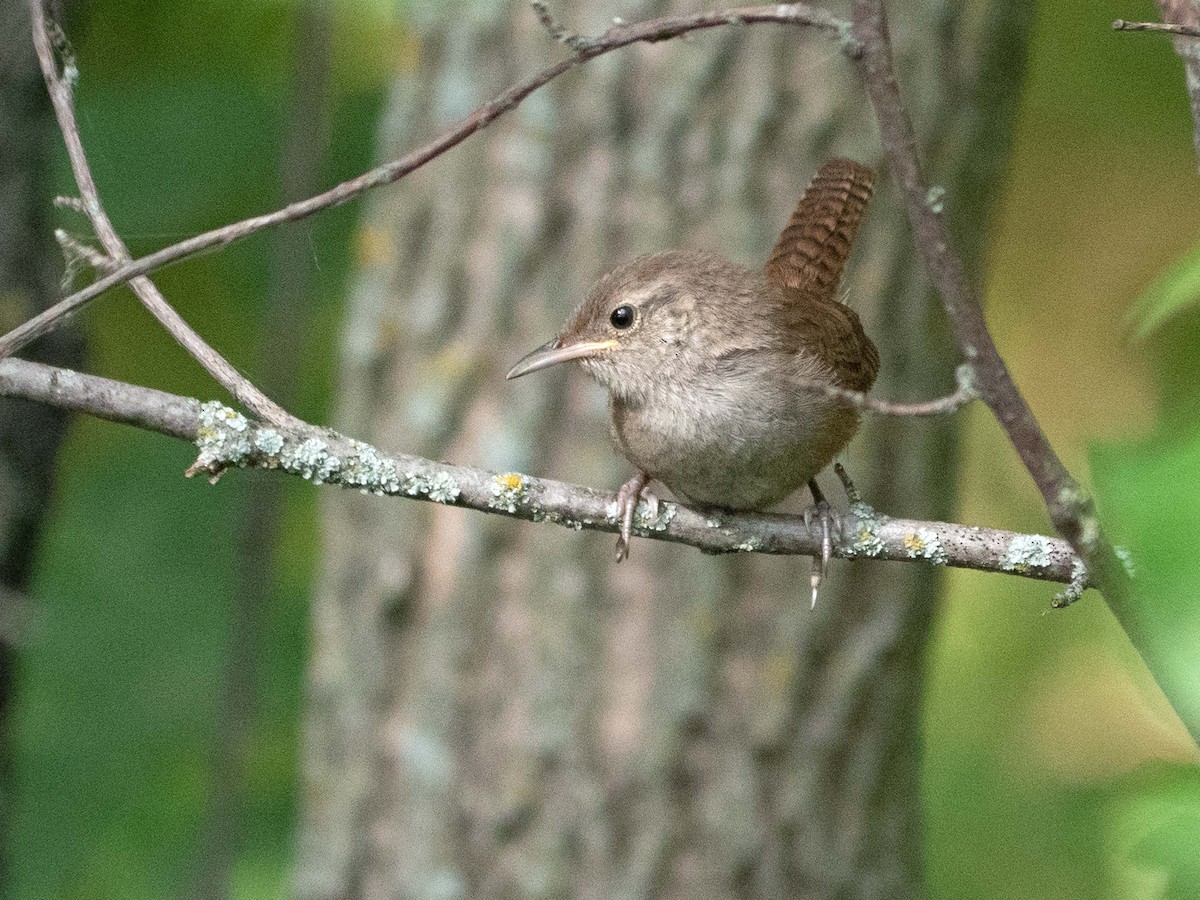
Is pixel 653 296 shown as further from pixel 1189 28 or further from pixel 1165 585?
pixel 1165 585

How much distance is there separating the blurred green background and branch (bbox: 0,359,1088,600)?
2590 mm

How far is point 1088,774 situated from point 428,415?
14.9ft

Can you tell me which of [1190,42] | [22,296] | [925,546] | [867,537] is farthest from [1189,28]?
[22,296]

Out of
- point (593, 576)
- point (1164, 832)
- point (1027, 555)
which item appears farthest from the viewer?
point (593, 576)

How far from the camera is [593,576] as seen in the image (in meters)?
4.13

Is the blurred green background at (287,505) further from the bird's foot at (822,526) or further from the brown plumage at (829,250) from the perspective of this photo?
the bird's foot at (822,526)

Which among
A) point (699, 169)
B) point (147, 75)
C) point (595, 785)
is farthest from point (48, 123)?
point (595, 785)

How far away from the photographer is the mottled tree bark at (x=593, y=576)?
4102mm

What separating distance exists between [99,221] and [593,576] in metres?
2.52

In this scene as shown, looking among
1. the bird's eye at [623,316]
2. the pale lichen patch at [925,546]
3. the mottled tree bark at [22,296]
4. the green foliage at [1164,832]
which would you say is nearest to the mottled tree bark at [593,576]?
the mottled tree bark at [22,296]

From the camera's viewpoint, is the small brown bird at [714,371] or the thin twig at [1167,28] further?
the small brown bird at [714,371]

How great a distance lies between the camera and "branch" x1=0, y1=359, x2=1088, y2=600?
177 centimetres

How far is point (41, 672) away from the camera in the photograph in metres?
5.89

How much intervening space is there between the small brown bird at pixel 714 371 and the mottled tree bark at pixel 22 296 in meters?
1.75
